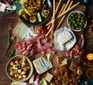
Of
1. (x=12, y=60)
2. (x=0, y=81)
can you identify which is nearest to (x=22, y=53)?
(x=12, y=60)

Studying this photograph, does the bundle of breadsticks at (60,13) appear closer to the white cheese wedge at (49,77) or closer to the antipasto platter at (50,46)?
the antipasto platter at (50,46)

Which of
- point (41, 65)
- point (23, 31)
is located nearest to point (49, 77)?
point (41, 65)

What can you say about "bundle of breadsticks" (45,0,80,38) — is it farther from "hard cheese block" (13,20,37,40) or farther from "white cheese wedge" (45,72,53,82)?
"white cheese wedge" (45,72,53,82)

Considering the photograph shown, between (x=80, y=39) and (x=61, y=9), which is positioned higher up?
(x=61, y=9)

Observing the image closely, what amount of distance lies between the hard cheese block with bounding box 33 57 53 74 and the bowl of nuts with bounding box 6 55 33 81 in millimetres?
35

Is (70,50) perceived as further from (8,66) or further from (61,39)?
(8,66)

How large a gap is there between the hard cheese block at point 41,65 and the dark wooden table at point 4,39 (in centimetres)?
19

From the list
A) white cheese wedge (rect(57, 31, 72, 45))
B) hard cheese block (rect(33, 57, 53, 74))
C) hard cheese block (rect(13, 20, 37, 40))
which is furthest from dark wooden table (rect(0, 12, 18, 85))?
white cheese wedge (rect(57, 31, 72, 45))

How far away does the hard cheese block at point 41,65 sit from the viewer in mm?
2225

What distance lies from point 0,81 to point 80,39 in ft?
1.77

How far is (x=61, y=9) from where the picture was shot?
2314 mm

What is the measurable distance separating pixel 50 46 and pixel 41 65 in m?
0.13

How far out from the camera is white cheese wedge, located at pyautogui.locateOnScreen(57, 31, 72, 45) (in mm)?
2268

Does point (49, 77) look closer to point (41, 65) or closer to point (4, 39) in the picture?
point (41, 65)
